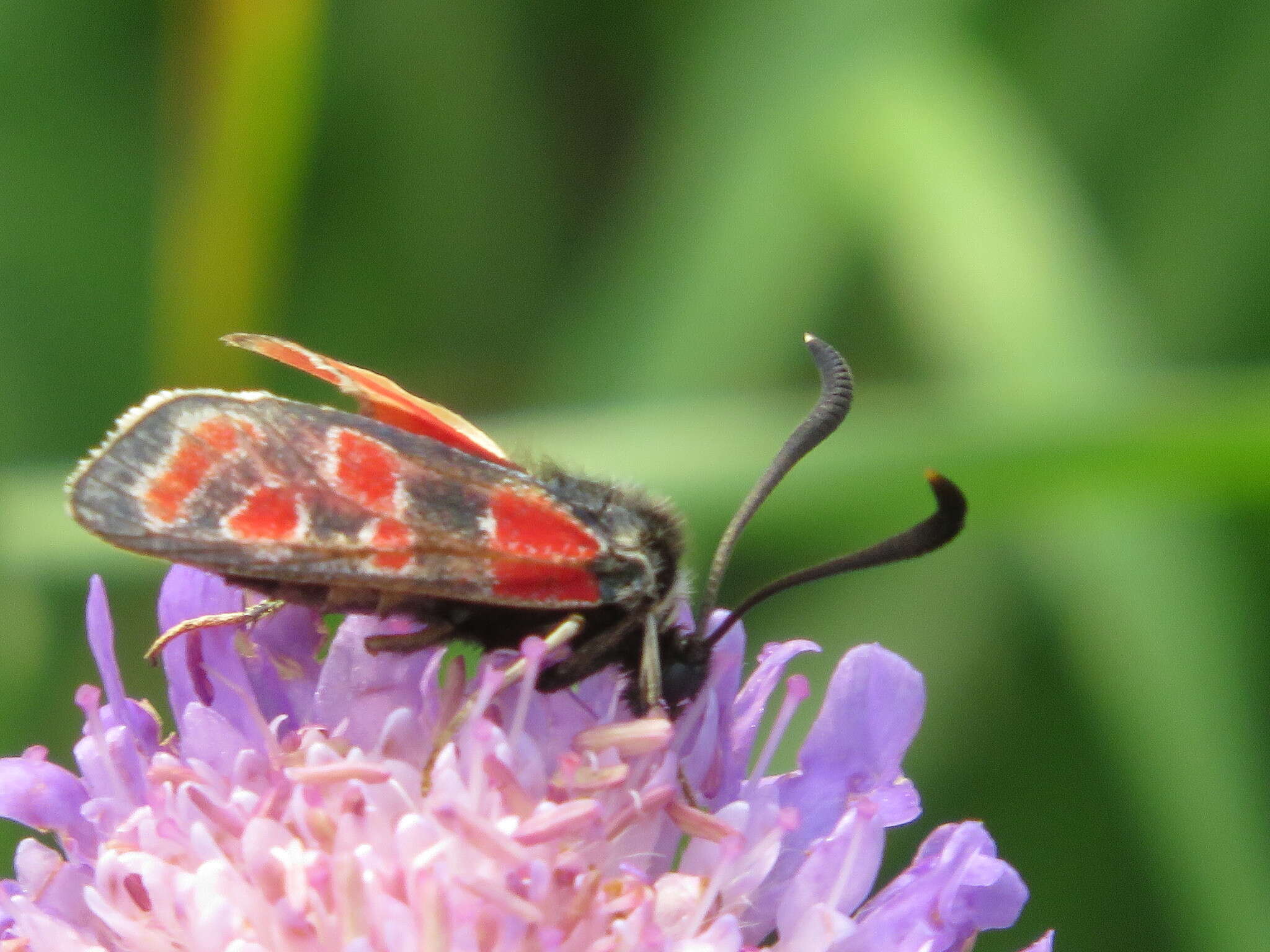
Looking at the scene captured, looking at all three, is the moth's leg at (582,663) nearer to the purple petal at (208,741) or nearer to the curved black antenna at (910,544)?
the curved black antenna at (910,544)

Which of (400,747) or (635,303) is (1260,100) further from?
(400,747)

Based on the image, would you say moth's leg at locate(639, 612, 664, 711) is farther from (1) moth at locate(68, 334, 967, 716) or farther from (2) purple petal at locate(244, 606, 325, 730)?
(2) purple petal at locate(244, 606, 325, 730)

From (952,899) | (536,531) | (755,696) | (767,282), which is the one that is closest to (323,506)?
(536,531)

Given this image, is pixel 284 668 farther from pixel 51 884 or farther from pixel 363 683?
pixel 51 884

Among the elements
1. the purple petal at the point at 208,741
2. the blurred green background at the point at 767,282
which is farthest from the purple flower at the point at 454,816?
the blurred green background at the point at 767,282

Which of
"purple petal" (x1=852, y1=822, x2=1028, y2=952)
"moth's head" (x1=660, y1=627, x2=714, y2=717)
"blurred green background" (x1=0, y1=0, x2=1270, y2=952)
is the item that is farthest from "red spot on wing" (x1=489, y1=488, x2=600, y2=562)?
"blurred green background" (x1=0, y1=0, x2=1270, y2=952)

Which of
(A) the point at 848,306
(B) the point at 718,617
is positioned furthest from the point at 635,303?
(B) the point at 718,617

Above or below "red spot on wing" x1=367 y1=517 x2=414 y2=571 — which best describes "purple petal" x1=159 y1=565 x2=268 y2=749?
below
